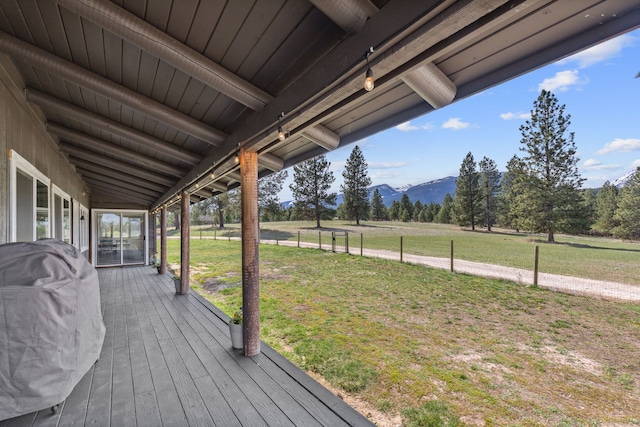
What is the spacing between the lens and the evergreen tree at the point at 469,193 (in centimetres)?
2845

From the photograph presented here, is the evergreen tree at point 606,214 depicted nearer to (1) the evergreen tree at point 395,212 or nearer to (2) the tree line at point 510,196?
(2) the tree line at point 510,196

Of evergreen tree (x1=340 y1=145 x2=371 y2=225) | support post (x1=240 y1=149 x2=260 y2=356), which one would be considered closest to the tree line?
evergreen tree (x1=340 y1=145 x2=371 y2=225)

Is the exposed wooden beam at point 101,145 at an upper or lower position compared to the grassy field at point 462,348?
upper

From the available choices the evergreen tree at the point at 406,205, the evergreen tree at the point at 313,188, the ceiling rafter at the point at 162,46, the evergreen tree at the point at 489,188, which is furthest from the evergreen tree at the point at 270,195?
the ceiling rafter at the point at 162,46

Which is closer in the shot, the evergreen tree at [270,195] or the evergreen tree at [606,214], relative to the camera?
the evergreen tree at [606,214]

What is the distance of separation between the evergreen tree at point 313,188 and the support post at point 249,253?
25.1m

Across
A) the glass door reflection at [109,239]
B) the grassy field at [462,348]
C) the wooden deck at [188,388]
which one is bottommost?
the grassy field at [462,348]

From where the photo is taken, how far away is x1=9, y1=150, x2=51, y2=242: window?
2686 millimetres

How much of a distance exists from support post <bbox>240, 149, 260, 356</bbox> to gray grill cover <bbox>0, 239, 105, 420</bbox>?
1293mm

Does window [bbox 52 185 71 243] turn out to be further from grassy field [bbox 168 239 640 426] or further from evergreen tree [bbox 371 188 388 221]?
evergreen tree [bbox 371 188 388 221]

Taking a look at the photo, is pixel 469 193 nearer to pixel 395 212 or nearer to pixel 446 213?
pixel 446 213

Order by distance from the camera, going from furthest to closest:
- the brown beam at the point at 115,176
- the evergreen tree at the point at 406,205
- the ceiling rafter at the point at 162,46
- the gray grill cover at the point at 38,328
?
the evergreen tree at the point at 406,205, the brown beam at the point at 115,176, the gray grill cover at the point at 38,328, the ceiling rafter at the point at 162,46

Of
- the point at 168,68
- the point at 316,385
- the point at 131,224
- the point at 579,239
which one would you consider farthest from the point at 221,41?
the point at 579,239

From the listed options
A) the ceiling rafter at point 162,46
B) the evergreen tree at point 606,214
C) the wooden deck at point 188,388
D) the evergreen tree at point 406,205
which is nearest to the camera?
the ceiling rafter at point 162,46
